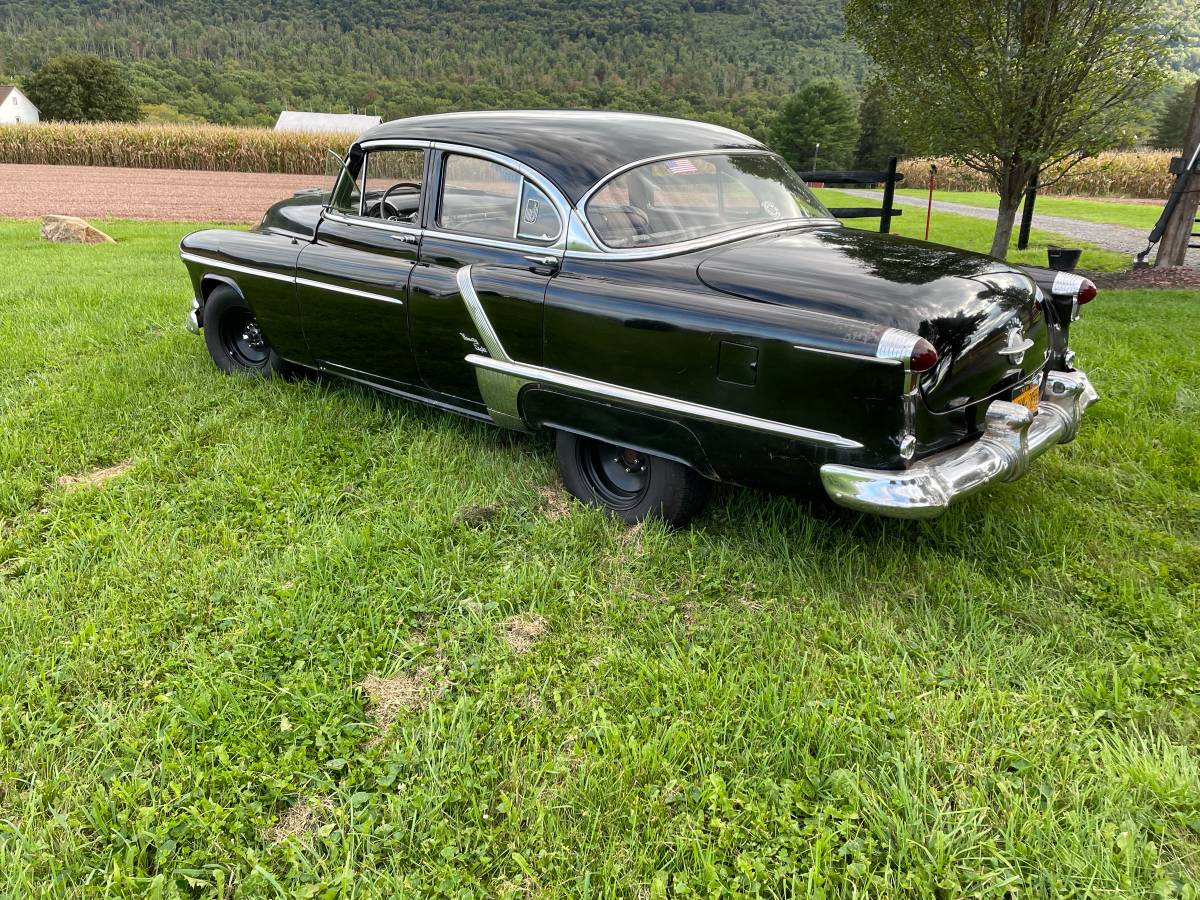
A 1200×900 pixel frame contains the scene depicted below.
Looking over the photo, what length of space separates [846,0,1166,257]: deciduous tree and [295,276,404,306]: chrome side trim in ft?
23.6

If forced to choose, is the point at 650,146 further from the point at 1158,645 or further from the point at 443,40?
the point at 443,40

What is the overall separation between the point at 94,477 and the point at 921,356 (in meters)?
3.74

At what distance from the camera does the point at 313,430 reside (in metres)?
4.13

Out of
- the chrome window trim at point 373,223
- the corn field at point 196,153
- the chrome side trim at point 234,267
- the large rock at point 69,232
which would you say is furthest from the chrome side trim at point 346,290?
the corn field at point 196,153

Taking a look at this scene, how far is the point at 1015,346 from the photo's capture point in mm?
2814

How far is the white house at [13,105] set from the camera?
211 feet

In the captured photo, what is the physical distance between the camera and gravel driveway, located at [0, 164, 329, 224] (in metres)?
16.0

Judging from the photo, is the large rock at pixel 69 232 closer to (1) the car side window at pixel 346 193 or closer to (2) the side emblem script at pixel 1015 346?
(1) the car side window at pixel 346 193

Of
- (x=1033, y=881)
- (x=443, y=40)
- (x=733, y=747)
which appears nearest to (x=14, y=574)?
(x=733, y=747)

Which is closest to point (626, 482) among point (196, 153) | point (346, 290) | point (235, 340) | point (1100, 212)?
point (346, 290)

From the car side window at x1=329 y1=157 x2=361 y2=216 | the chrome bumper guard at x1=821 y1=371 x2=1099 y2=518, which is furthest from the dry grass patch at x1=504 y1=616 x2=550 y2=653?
the car side window at x1=329 y1=157 x2=361 y2=216

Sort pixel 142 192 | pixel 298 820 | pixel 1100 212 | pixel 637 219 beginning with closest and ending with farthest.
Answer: pixel 298 820
pixel 637 219
pixel 1100 212
pixel 142 192

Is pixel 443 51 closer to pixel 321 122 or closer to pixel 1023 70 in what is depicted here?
pixel 321 122

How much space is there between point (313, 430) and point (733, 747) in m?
2.89
